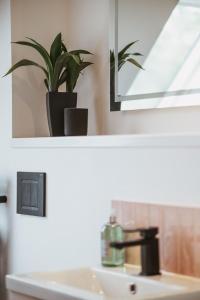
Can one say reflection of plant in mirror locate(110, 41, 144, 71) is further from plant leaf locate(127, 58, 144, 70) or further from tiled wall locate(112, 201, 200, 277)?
tiled wall locate(112, 201, 200, 277)

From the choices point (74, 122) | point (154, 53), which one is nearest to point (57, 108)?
point (74, 122)

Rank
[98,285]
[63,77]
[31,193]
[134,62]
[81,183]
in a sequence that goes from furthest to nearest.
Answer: [63,77] → [31,193] → [134,62] → [81,183] → [98,285]

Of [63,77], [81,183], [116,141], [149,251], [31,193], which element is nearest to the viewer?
[149,251]

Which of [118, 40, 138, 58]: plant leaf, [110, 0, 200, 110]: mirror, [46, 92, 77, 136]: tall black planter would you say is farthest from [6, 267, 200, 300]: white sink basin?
[118, 40, 138, 58]: plant leaf

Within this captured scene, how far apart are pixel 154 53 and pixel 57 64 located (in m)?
0.51

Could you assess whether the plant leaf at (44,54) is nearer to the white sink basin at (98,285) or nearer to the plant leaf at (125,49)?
the plant leaf at (125,49)

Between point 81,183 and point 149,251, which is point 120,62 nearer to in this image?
point 81,183

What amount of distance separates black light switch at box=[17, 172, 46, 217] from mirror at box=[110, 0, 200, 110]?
452 mm

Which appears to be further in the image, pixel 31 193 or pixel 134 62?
pixel 31 193

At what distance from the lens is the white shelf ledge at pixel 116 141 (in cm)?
210

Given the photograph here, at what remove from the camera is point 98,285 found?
2.22 m

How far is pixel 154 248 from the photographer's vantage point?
2068 millimetres

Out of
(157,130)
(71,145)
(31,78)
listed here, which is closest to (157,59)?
(157,130)

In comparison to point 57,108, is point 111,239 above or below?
below
